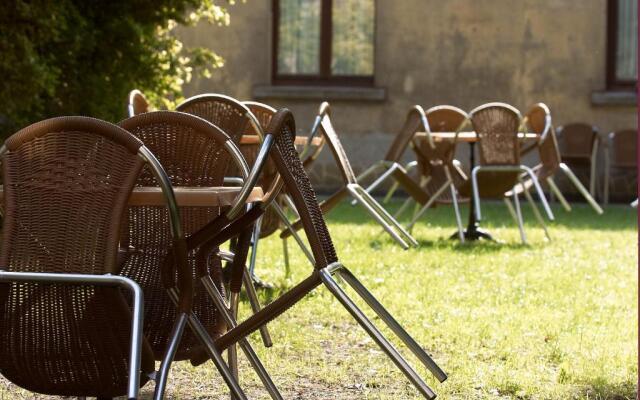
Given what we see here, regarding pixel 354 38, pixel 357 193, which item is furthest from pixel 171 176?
pixel 354 38

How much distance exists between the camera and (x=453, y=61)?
17.0 m

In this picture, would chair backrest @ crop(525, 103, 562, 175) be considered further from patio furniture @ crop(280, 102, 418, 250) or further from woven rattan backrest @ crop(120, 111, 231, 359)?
woven rattan backrest @ crop(120, 111, 231, 359)

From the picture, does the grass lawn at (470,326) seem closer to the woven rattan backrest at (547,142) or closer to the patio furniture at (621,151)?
the woven rattan backrest at (547,142)

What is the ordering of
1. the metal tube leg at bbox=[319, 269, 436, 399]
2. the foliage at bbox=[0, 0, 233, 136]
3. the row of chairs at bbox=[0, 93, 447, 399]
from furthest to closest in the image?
the foliage at bbox=[0, 0, 233, 136], the metal tube leg at bbox=[319, 269, 436, 399], the row of chairs at bbox=[0, 93, 447, 399]

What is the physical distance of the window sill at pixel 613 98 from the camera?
16.6 metres

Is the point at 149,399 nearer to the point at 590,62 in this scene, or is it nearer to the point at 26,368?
the point at 26,368

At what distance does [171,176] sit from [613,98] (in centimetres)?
1326

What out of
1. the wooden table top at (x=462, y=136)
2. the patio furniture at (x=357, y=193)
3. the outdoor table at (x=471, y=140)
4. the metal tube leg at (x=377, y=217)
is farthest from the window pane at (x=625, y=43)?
the metal tube leg at (x=377, y=217)

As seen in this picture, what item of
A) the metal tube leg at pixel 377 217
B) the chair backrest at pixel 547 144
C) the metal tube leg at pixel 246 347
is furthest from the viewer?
the chair backrest at pixel 547 144

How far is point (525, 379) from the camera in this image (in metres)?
4.77

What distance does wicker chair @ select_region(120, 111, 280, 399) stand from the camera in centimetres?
383

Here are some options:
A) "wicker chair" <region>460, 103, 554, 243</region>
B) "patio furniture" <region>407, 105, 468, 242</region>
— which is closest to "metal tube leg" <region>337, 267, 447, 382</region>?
"wicker chair" <region>460, 103, 554, 243</region>

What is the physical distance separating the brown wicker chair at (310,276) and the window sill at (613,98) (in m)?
13.5

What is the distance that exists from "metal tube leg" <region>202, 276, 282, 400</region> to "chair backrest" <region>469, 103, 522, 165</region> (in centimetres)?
626
